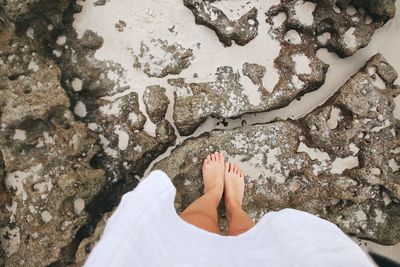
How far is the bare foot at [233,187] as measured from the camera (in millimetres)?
2596

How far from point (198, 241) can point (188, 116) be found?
92 cm

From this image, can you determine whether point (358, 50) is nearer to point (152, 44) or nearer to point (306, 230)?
point (152, 44)

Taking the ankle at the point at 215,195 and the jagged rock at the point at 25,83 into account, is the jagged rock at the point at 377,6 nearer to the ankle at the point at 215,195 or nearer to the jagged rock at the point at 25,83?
the ankle at the point at 215,195

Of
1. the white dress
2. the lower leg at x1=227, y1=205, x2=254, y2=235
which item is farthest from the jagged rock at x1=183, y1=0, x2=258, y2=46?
the white dress

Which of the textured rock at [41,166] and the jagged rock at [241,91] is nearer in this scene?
the textured rock at [41,166]

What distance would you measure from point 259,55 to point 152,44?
631 mm

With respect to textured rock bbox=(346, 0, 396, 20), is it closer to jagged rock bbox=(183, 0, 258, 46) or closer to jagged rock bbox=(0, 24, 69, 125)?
jagged rock bbox=(183, 0, 258, 46)

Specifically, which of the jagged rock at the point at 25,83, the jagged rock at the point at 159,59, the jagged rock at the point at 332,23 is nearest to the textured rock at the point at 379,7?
the jagged rock at the point at 332,23

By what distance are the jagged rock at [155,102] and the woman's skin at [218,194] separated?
376 mm

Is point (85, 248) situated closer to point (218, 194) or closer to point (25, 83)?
point (218, 194)

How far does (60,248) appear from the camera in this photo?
2.53 meters

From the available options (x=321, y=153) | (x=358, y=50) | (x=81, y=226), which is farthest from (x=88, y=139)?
(x=358, y=50)

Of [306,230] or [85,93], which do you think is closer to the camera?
[306,230]

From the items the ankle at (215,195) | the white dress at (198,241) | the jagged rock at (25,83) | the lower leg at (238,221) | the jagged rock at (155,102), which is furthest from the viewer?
the jagged rock at (155,102)
